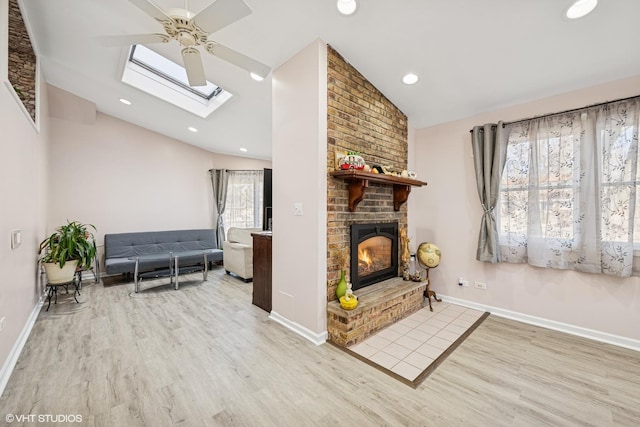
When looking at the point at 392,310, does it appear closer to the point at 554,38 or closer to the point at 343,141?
the point at 343,141

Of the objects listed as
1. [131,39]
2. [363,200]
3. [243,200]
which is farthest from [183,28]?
[243,200]

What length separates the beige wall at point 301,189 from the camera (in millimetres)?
2463

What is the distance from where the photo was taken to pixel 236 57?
2031mm

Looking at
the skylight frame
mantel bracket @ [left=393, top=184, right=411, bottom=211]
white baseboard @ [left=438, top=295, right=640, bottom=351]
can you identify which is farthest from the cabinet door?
white baseboard @ [left=438, top=295, right=640, bottom=351]

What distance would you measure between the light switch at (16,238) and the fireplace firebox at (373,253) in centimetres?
293

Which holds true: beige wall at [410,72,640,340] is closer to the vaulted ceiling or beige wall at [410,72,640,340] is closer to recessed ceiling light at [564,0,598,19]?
the vaulted ceiling

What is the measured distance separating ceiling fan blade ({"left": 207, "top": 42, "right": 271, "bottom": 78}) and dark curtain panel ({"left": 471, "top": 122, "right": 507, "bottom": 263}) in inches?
102

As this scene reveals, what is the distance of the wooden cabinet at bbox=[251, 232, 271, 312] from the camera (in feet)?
10.4

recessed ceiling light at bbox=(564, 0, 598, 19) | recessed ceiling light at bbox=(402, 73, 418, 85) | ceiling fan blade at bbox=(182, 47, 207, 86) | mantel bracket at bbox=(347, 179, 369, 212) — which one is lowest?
mantel bracket at bbox=(347, 179, 369, 212)

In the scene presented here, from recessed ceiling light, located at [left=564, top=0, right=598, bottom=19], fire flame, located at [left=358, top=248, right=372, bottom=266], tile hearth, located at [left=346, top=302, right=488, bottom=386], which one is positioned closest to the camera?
recessed ceiling light, located at [left=564, top=0, right=598, bottom=19]

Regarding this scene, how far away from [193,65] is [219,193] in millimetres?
4488

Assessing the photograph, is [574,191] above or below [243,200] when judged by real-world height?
below

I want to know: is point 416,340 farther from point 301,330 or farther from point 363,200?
point 363,200

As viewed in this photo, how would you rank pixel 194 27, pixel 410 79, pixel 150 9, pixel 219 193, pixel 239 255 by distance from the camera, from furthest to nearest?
pixel 219 193 < pixel 239 255 < pixel 410 79 < pixel 194 27 < pixel 150 9
